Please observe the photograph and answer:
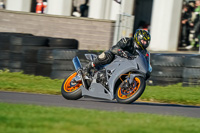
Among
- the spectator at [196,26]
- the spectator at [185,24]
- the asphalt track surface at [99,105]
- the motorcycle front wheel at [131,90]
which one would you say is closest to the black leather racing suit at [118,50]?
the motorcycle front wheel at [131,90]

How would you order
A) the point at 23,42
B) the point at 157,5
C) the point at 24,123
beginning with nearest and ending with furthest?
the point at 24,123
the point at 23,42
the point at 157,5

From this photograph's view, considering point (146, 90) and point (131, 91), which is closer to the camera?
point (131, 91)

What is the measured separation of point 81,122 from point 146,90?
18.1 ft

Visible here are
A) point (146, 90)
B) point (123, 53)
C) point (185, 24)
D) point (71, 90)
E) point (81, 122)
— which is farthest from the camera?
point (185, 24)

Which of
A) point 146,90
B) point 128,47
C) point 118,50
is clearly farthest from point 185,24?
point 118,50

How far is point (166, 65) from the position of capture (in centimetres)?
1096

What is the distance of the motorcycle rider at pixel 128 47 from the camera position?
7.59m

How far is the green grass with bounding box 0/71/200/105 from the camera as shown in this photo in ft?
31.1

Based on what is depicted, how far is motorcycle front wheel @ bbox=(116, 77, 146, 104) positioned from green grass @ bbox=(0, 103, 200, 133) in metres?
1.02

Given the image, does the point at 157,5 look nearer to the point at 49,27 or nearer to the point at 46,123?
the point at 49,27

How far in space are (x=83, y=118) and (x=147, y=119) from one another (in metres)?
0.84

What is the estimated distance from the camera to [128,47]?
7.73 m

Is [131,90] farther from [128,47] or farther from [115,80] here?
[128,47]

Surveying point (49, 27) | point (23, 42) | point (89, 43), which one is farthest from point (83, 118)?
point (49, 27)
